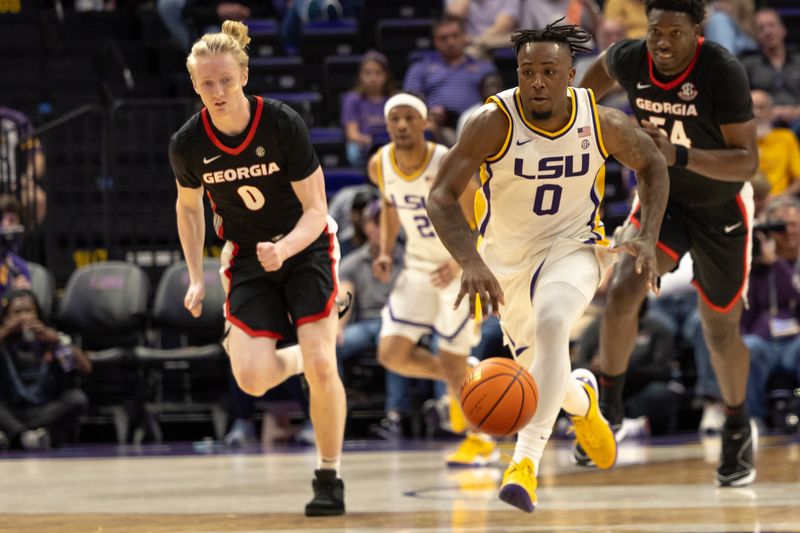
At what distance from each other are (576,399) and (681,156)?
3.98 feet

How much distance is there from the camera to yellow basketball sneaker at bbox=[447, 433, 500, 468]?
8375 millimetres

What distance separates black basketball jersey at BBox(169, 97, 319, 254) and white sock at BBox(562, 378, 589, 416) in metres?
1.46

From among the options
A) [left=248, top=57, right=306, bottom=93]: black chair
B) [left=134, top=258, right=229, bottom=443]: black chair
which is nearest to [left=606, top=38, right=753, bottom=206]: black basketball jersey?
[left=134, top=258, right=229, bottom=443]: black chair

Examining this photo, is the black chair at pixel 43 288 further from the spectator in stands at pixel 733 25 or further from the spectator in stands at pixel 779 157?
the spectator in stands at pixel 733 25

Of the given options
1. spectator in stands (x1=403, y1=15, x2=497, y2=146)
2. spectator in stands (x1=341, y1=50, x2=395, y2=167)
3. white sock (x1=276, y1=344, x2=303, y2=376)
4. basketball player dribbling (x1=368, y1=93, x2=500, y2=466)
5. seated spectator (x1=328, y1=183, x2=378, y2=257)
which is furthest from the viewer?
spectator in stands (x1=403, y1=15, x2=497, y2=146)

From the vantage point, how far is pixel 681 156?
6223mm

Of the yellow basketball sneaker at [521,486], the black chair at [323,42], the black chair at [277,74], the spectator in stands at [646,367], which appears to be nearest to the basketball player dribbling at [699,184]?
the yellow basketball sneaker at [521,486]

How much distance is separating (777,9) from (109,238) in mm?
7501

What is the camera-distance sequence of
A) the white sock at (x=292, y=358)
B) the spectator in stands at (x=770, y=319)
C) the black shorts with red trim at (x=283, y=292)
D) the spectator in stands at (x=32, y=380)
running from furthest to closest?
the spectator in stands at (x=32, y=380) < the spectator in stands at (x=770, y=319) < the white sock at (x=292, y=358) < the black shorts with red trim at (x=283, y=292)

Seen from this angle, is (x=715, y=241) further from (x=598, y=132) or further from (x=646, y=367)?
(x=646, y=367)

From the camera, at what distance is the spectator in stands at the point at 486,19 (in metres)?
13.5

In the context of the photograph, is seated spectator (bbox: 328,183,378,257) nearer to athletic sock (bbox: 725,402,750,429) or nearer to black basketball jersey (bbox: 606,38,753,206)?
black basketball jersey (bbox: 606,38,753,206)

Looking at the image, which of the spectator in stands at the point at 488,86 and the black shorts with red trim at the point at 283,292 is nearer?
the black shorts with red trim at the point at 283,292

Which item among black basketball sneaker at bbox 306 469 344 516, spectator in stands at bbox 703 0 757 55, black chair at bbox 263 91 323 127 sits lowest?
black basketball sneaker at bbox 306 469 344 516
